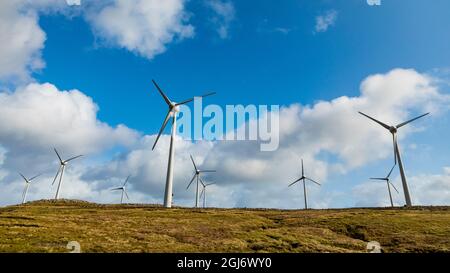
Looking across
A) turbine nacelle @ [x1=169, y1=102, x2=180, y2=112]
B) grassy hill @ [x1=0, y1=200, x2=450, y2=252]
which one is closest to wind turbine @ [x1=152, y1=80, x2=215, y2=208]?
turbine nacelle @ [x1=169, y1=102, x2=180, y2=112]

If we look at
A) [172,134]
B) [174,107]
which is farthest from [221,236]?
[174,107]

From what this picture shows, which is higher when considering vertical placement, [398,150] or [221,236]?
[398,150]

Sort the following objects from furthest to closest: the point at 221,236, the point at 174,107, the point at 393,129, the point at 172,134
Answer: the point at 393,129 → the point at 174,107 → the point at 172,134 → the point at 221,236

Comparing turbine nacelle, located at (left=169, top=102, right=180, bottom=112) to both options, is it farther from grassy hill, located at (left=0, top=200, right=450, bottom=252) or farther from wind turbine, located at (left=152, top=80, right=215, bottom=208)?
grassy hill, located at (left=0, top=200, right=450, bottom=252)

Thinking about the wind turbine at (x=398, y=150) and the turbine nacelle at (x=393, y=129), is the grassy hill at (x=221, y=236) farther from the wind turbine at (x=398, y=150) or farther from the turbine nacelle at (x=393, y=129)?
the turbine nacelle at (x=393, y=129)

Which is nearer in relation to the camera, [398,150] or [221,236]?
[221,236]

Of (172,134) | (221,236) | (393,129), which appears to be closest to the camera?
(221,236)

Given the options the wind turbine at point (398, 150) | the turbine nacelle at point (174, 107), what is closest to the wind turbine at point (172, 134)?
the turbine nacelle at point (174, 107)

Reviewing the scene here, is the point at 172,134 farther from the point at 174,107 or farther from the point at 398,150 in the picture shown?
the point at 398,150
